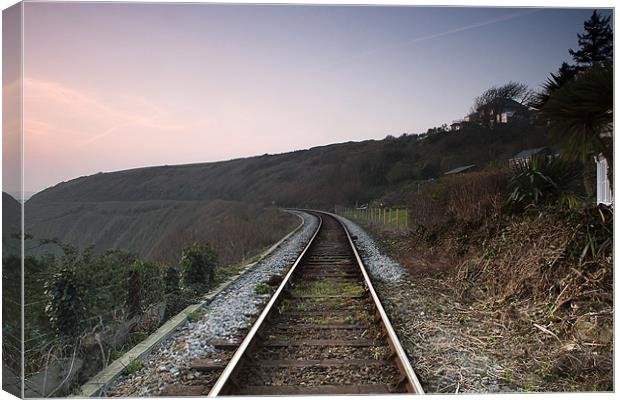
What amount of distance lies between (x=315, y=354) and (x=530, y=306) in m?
2.46

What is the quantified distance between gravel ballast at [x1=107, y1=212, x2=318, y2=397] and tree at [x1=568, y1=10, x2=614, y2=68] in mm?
4240

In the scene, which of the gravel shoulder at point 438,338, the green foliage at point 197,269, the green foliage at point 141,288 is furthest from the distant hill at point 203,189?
the gravel shoulder at point 438,338

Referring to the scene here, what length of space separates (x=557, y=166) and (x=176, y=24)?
4.82 metres

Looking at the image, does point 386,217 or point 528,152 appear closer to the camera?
point 528,152

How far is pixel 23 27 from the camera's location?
3.84m

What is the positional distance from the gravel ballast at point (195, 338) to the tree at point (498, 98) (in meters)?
4.10

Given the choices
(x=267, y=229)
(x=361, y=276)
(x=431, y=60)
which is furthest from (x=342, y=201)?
(x=431, y=60)

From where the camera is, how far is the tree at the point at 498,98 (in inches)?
223

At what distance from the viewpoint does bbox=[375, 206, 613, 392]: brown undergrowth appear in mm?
3758

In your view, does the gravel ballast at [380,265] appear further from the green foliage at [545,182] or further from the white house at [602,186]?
the white house at [602,186]

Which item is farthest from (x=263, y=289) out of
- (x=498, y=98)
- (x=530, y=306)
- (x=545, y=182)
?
(x=498, y=98)

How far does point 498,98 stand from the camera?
259 inches

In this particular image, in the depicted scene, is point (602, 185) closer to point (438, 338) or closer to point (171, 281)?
point (438, 338)

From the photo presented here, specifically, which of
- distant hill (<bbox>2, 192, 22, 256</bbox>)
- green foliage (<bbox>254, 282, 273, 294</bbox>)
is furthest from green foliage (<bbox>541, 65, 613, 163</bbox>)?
distant hill (<bbox>2, 192, 22, 256</bbox>)
